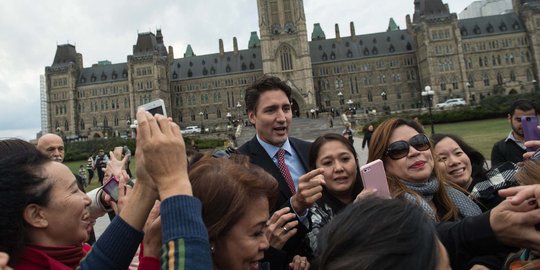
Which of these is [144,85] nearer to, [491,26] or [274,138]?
[491,26]

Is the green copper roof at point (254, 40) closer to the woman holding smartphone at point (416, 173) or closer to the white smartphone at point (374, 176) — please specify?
the woman holding smartphone at point (416, 173)

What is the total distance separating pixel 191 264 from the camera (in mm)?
1374

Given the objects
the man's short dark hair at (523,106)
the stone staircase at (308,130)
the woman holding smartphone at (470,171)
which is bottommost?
→ the woman holding smartphone at (470,171)

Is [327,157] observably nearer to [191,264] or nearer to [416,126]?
[416,126]

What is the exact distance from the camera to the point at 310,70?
224 ft

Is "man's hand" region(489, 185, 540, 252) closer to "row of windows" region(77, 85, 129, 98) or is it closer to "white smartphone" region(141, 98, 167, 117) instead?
"white smartphone" region(141, 98, 167, 117)

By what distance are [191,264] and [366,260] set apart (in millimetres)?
570

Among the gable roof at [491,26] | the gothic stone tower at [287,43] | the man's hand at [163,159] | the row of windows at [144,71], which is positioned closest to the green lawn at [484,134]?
the man's hand at [163,159]

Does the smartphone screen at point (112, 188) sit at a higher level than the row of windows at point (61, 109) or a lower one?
lower

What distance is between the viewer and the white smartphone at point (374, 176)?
231cm

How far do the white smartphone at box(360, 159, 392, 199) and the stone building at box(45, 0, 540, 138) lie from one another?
63.9 m

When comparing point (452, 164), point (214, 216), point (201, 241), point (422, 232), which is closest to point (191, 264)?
point (201, 241)

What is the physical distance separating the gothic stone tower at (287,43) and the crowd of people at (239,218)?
64.5m

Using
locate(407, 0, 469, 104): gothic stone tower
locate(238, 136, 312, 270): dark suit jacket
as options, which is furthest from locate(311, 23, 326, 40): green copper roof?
locate(238, 136, 312, 270): dark suit jacket
